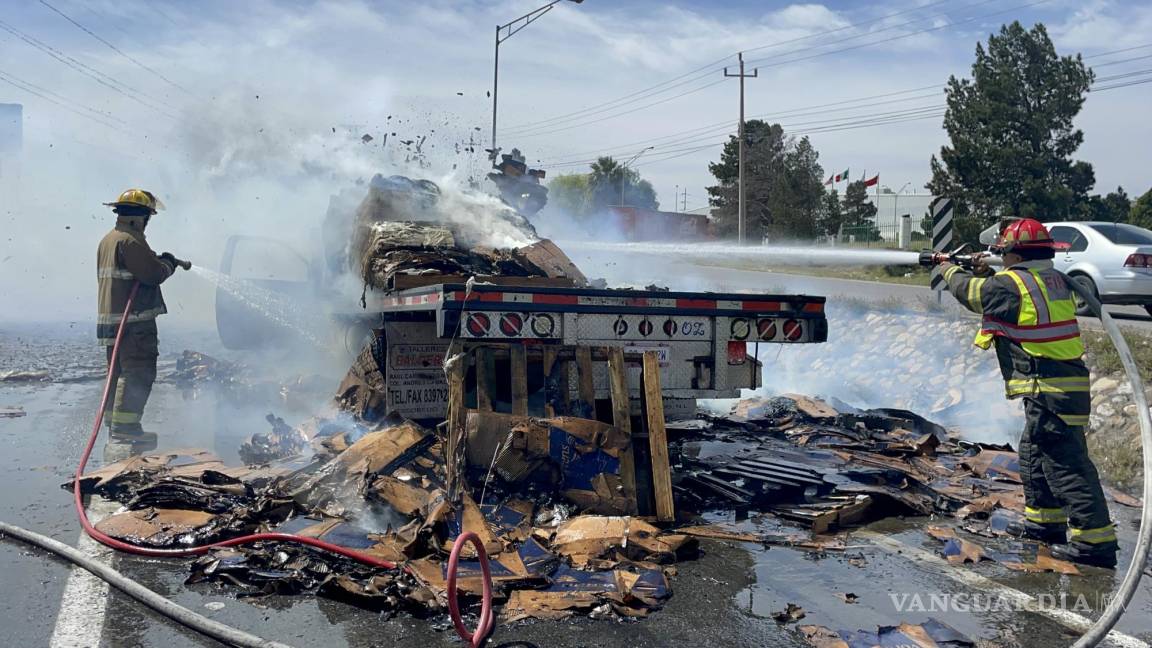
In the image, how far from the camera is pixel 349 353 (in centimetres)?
860

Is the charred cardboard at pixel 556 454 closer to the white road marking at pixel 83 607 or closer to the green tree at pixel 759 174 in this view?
the white road marking at pixel 83 607

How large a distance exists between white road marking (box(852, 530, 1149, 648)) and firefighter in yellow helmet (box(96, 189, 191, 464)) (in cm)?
606

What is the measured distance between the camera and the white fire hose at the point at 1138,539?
3.54 meters

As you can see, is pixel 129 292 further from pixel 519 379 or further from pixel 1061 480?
pixel 1061 480

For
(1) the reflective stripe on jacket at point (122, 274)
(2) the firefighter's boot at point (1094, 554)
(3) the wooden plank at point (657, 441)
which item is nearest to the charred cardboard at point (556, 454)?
(3) the wooden plank at point (657, 441)

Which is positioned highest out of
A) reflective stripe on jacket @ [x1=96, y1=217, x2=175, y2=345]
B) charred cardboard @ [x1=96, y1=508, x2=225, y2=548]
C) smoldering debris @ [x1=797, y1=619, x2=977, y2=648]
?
reflective stripe on jacket @ [x1=96, y1=217, x2=175, y2=345]

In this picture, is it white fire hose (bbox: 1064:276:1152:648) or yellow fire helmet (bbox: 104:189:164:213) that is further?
yellow fire helmet (bbox: 104:189:164:213)

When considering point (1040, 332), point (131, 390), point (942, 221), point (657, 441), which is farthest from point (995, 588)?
point (942, 221)

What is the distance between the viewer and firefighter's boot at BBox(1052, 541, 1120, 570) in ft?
15.6

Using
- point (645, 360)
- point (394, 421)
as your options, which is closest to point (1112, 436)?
point (645, 360)

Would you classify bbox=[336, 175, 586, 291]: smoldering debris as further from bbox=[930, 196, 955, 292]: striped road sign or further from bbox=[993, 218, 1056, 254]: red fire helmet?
bbox=[930, 196, 955, 292]: striped road sign

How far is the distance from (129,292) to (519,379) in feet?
14.0
